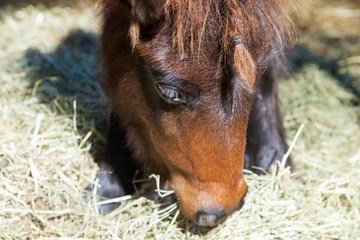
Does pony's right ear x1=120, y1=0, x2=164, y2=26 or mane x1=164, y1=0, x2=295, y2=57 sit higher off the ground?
pony's right ear x1=120, y1=0, x2=164, y2=26

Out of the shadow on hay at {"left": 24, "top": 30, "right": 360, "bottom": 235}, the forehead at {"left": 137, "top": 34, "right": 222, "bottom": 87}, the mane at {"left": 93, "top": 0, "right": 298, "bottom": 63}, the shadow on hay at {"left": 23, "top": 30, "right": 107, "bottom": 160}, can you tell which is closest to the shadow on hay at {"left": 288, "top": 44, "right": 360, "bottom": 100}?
the shadow on hay at {"left": 24, "top": 30, "right": 360, "bottom": 235}

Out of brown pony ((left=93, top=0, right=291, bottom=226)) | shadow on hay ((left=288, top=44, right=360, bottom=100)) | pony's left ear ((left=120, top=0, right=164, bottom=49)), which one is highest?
pony's left ear ((left=120, top=0, right=164, bottom=49))

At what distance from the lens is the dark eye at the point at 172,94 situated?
1959 mm

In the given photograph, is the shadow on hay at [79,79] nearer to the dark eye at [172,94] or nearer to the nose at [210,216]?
the nose at [210,216]

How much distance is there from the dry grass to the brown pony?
40cm

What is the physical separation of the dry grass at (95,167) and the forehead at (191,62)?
0.94 meters

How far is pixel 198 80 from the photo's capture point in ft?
6.25

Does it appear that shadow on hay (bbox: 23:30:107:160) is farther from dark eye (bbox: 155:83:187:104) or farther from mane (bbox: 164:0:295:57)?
mane (bbox: 164:0:295:57)

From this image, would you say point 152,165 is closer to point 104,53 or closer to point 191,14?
point 104,53

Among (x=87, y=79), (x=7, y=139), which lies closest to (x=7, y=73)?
(x=87, y=79)

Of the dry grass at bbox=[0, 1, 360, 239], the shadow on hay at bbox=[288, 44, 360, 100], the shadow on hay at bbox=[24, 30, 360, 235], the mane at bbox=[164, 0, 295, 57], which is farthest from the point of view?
the shadow on hay at bbox=[288, 44, 360, 100]

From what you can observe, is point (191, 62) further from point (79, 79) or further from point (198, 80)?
point (79, 79)

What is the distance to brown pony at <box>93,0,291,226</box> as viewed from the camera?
1860 millimetres

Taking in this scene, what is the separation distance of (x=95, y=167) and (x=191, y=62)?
141 centimetres
